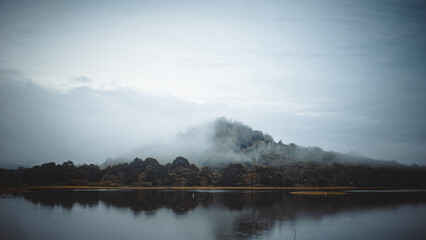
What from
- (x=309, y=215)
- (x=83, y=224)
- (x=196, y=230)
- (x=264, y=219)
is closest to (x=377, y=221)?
(x=309, y=215)

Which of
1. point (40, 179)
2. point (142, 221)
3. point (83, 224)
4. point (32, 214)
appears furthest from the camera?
point (40, 179)

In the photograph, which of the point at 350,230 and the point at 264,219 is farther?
the point at 264,219

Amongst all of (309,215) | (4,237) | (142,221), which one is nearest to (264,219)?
(309,215)

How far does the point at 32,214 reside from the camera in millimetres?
64562

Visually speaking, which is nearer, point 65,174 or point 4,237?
point 4,237

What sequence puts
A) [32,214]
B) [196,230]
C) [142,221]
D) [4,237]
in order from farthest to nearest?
1. [32,214]
2. [142,221]
3. [196,230]
4. [4,237]

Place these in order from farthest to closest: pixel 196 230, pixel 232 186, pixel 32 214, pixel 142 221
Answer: pixel 232 186
pixel 32 214
pixel 142 221
pixel 196 230

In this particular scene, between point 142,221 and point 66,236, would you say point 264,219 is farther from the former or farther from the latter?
point 66,236

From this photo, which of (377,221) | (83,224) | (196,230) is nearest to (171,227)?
(196,230)

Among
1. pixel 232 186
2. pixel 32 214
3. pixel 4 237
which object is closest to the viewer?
pixel 4 237

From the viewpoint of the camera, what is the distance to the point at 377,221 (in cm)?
6072

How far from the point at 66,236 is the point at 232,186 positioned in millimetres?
155003

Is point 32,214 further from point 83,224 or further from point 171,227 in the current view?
point 171,227

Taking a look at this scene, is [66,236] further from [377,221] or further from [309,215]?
[377,221]
